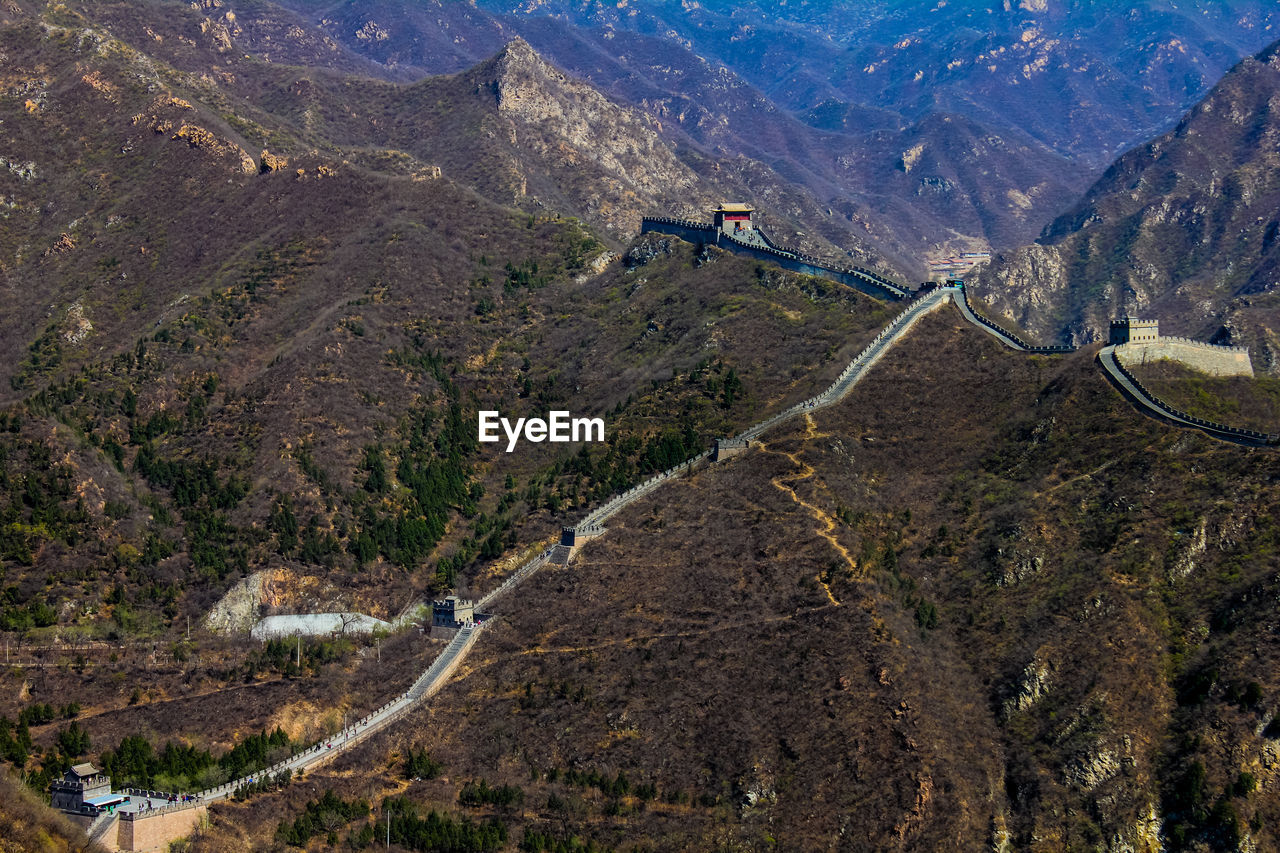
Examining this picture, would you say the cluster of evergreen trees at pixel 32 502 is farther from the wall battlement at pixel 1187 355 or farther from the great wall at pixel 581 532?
the wall battlement at pixel 1187 355

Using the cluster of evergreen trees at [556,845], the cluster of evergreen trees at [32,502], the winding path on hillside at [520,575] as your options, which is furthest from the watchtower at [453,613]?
the cluster of evergreen trees at [32,502]

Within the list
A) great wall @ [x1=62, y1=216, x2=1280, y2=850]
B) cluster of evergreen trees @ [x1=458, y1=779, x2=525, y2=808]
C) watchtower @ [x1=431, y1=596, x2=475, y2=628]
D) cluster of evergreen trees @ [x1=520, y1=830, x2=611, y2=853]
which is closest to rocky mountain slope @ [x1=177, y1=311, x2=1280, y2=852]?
cluster of evergreen trees @ [x1=458, y1=779, x2=525, y2=808]

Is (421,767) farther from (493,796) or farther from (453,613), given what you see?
(453,613)

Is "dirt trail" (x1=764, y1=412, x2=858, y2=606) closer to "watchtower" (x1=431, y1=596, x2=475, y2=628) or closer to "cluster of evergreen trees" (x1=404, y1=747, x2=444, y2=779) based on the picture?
"watchtower" (x1=431, y1=596, x2=475, y2=628)

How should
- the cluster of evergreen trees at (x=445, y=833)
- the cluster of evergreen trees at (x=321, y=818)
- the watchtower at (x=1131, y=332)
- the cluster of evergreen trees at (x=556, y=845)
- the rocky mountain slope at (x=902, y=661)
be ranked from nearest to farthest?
the rocky mountain slope at (x=902, y=661)
the cluster of evergreen trees at (x=556, y=845)
the cluster of evergreen trees at (x=445, y=833)
the cluster of evergreen trees at (x=321, y=818)
the watchtower at (x=1131, y=332)

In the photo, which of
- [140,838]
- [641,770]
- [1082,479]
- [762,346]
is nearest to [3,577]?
Answer: [140,838]

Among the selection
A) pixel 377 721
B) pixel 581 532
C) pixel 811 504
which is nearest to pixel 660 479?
pixel 581 532
